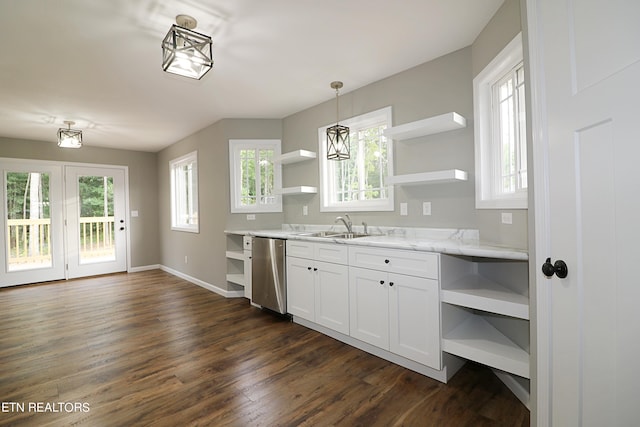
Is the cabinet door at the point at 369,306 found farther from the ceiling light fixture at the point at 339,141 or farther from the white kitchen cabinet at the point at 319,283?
the ceiling light fixture at the point at 339,141

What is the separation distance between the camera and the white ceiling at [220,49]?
6.51 feet

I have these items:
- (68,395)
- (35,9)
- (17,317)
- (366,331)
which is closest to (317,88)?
(35,9)

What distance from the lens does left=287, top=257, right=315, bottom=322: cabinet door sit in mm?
2980

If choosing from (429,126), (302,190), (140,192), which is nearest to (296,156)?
(302,190)

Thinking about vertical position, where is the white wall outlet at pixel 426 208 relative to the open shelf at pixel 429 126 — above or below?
below

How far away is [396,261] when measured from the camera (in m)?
2.23

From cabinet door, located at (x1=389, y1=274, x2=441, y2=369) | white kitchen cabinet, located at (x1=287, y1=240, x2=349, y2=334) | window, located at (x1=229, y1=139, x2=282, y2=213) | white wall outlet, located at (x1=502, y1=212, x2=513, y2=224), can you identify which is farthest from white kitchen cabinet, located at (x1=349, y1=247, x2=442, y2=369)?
window, located at (x1=229, y1=139, x2=282, y2=213)

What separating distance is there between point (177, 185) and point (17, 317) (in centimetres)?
298

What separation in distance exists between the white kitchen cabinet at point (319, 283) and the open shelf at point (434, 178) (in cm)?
78

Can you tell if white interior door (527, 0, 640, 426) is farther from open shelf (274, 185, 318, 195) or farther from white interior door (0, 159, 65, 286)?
white interior door (0, 159, 65, 286)

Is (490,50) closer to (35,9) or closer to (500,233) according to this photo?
(500,233)

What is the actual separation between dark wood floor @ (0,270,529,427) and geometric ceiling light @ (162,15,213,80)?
86.5 inches

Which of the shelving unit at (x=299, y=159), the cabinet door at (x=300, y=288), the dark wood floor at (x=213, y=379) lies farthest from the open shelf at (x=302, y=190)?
the dark wood floor at (x=213, y=379)

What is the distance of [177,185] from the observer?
5781mm
